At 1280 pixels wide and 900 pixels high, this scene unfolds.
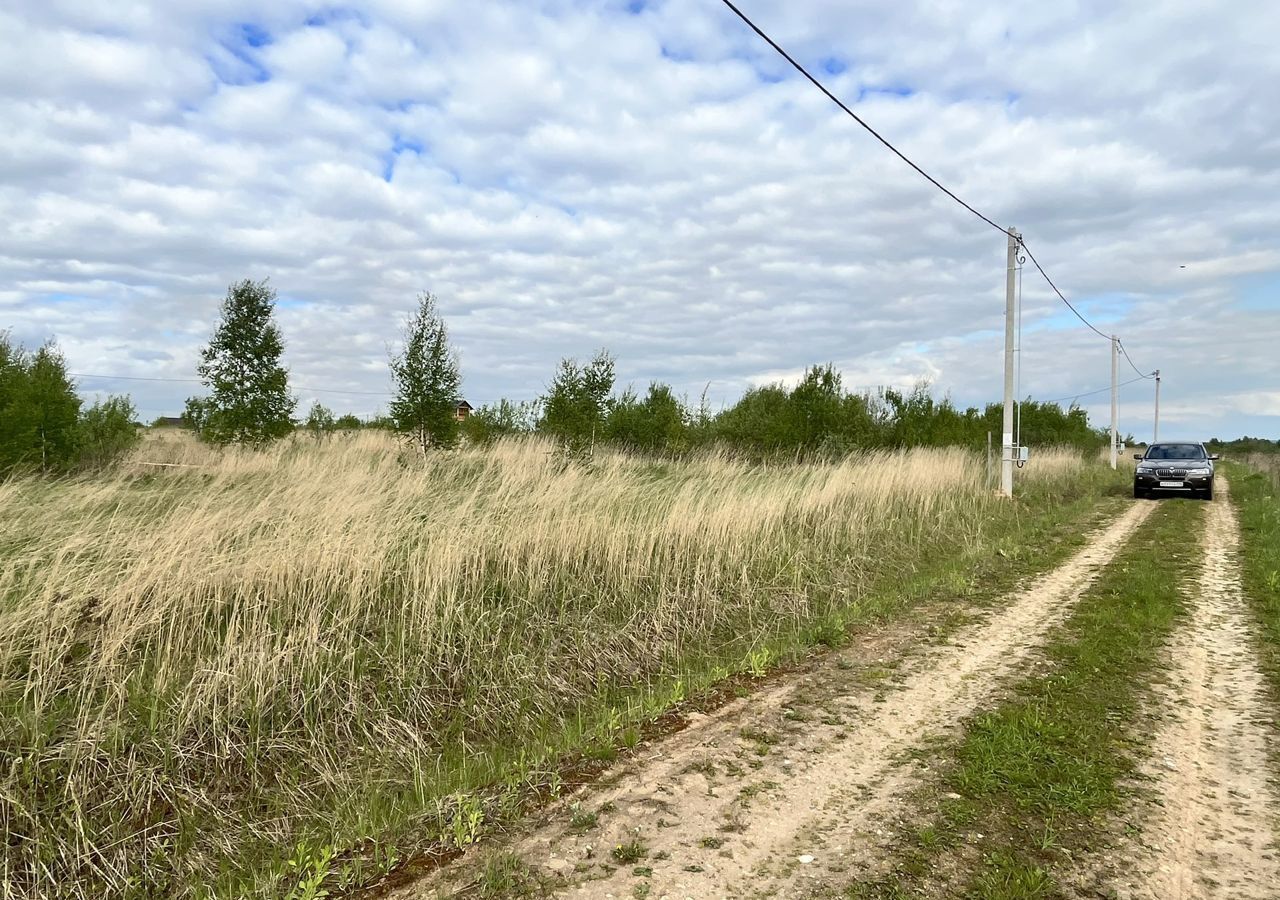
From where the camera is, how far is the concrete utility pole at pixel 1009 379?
17375 mm

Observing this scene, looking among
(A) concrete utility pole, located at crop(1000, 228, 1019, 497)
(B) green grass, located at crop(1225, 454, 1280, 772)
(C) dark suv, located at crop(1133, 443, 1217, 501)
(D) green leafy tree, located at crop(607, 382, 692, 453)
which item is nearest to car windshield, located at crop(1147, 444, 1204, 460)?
(C) dark suv, located at crop(1133, 443, 1217, 501)

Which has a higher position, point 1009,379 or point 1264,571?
point 1009,379

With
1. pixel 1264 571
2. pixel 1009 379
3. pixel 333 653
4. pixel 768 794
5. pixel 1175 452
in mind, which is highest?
pixel 1009 379

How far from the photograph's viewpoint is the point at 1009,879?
9.33 ft

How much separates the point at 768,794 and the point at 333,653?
9.33ft

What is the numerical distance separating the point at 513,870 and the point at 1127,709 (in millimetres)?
3938

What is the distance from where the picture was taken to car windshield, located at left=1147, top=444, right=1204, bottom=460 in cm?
2130

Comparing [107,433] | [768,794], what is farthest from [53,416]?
[768,794]

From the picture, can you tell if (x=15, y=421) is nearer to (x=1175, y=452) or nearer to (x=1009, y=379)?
(x=1009, y=379)

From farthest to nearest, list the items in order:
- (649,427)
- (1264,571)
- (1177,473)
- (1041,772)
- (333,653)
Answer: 1. (649,427)
2. (1177,473)
3. (1264,571)
4. (333,653)
5. (1041,772)

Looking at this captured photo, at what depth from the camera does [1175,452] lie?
21734 millimetres

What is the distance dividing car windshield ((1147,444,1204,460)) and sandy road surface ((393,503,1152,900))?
20.3m

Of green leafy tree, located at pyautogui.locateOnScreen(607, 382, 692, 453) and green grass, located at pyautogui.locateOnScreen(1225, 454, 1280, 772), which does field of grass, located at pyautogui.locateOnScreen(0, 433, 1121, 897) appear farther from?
green leafy tree, located at pyautogui.locateOnScreen(607, 382, 692, 453)

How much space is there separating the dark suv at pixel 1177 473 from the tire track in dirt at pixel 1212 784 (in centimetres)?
1657
